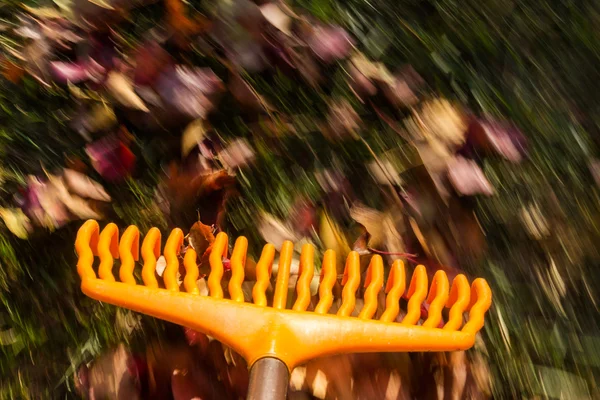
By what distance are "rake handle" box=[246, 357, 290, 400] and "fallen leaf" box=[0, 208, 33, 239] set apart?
43cm

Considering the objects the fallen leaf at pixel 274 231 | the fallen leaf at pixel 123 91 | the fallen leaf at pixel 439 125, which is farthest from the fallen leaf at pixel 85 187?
the fallen leaf at pixel 439 125

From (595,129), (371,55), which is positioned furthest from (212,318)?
(595,129)

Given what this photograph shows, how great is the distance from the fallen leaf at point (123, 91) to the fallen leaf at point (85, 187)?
0.42 feet

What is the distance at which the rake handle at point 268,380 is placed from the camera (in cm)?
68

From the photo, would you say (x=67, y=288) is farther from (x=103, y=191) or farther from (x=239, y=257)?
(x=239, y=257)

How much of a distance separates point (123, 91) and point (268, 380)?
1.64 feet

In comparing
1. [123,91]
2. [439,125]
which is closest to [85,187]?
[123,91]

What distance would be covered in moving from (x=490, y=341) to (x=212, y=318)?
1.23ft

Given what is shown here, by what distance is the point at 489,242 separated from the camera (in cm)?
86

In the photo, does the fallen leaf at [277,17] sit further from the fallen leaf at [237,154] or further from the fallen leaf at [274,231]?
the fallen leaf at [274,231]

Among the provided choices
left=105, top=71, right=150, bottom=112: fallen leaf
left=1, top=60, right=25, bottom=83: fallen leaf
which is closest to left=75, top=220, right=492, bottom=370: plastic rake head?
left=105, top=71, right=150, bottom=112: fallen leaf

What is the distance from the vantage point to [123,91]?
3.09 ft

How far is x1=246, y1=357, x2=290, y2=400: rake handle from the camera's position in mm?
680

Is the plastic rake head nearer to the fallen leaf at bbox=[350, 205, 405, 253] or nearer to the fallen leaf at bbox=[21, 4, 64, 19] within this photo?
the fallen leaf at bbox=[350, 205, 405, 253]
